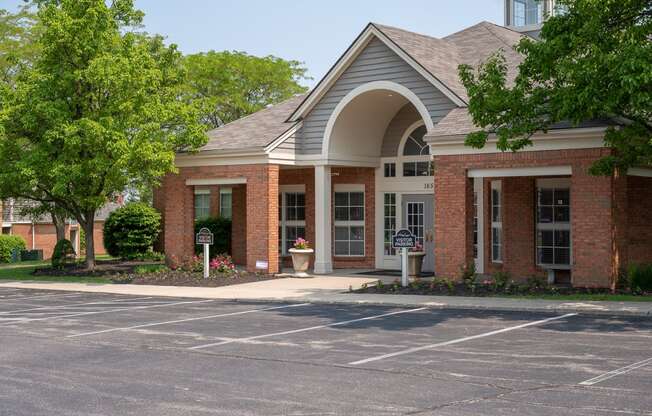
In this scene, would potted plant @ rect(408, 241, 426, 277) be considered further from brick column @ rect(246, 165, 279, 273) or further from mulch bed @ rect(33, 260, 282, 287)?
brick column @ rect(246, 165, 279, 273)

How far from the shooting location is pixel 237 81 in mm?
54125

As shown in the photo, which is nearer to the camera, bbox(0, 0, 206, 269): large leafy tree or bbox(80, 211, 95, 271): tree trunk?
bbox(0, 0, 206, 269): large leafy tree

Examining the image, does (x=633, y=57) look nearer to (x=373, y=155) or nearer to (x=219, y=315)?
(x=219, y=315)

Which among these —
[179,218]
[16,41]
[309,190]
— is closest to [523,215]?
[309,190]

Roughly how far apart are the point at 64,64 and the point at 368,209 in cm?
1076

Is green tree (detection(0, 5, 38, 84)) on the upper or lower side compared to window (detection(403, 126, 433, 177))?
upper

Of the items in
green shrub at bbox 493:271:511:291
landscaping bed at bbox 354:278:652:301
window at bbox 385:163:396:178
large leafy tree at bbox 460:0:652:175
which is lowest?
landscaping bed at bbox 354:278:652:301

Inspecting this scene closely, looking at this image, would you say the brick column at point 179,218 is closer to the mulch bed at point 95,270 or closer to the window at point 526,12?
the mulch bed at point 95,270

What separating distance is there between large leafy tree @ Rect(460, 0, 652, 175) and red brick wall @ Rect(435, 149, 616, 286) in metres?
1.12

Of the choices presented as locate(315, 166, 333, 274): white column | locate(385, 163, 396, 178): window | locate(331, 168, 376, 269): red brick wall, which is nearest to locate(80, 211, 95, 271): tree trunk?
locate(315, 166, 333, 274): white column

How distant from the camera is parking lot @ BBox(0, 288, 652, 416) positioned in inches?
364

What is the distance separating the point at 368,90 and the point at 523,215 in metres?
5.78

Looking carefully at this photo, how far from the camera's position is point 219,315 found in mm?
17734

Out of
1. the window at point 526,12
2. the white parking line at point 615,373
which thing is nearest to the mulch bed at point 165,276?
the white parking line at point 615,373
